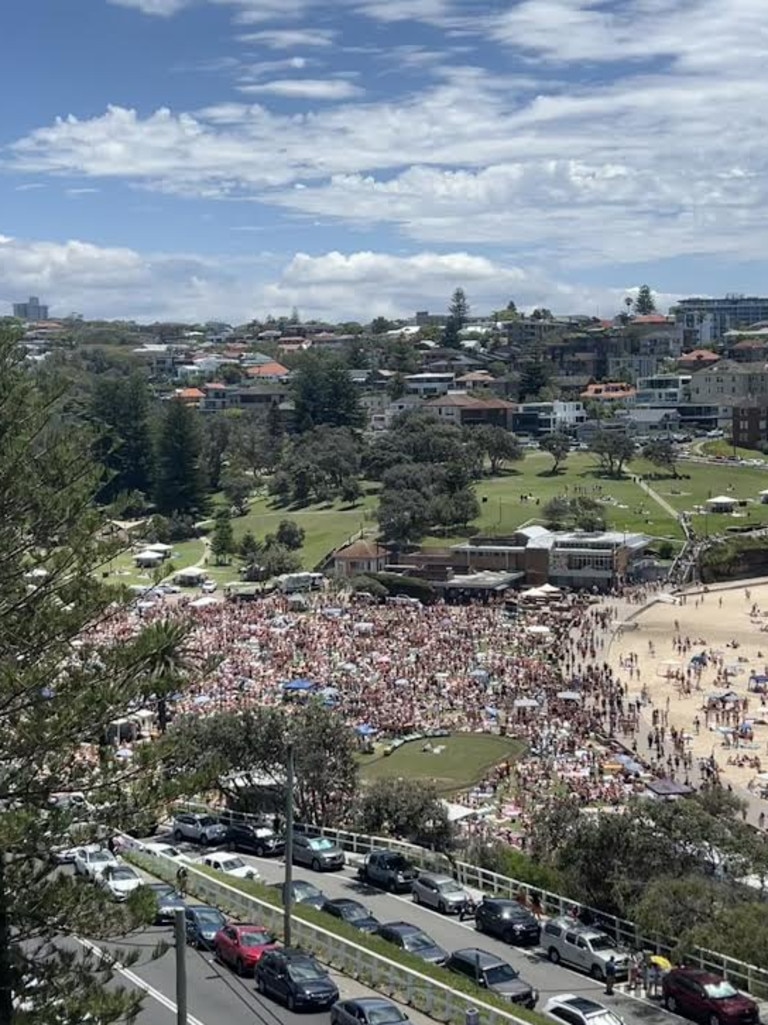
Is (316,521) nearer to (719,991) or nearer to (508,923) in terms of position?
(508,923)

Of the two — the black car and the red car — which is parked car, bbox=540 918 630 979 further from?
the red car

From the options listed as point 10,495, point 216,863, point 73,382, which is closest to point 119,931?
point 10,495

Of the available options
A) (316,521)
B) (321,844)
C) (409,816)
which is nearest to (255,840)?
(321,844)

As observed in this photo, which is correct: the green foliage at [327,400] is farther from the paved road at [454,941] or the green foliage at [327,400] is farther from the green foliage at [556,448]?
the paved road at [454,941]

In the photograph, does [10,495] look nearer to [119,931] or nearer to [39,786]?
[39,786]

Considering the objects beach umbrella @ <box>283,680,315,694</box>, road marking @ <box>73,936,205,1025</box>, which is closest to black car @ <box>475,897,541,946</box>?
road marking @ <box>73,936,205,1025</box>

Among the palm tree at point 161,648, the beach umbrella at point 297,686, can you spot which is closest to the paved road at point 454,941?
the palm tree at point 161,648
